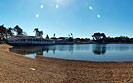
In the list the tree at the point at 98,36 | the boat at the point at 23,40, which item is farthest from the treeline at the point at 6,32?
the tree at the point at 98,36

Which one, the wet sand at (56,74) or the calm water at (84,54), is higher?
the wet sand at (56,74)

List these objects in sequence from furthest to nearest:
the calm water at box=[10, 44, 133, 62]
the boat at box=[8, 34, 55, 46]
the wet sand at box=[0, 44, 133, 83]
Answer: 1. the boat at box=[8, 34, 55, 46]
2. the calm water at box=[10, 44, 133, 62]
3. the wet sand at box=[0, 44, 133, 83]

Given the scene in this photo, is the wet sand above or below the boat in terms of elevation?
below

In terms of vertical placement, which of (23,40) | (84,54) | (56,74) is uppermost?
(23,40)

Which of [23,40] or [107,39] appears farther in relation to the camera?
[107,39]

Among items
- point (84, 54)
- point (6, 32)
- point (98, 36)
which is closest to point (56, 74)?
point (84, 54)

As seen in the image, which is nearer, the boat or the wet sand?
the wet sand

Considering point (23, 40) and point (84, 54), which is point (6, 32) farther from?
point (84, 54)

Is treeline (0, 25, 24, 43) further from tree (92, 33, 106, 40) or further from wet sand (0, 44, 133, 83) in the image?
tree (92, 33, 106, 40)

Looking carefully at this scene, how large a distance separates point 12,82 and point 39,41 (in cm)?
6807

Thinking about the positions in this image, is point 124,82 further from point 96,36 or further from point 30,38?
point 96,36

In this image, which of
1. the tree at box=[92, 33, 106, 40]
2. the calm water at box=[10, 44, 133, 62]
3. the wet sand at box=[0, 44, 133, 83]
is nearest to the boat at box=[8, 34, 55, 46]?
the calm water at box=[10, 44, 133, 62]

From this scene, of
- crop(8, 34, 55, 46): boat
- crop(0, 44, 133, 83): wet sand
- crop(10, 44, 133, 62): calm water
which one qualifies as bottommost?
crop(10, 44, 133, 62): calm water

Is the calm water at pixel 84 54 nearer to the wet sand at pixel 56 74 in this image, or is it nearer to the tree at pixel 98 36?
the wet sand at pixel 56 74
